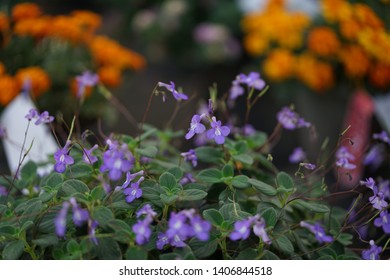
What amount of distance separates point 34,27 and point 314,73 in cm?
92

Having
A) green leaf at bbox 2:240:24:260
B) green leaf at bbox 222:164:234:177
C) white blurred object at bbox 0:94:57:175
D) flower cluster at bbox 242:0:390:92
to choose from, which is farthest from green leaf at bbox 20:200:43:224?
flower cluster at bbox 242:0:390:92

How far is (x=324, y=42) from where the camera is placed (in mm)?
1922

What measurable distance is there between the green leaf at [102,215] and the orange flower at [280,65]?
144 cm

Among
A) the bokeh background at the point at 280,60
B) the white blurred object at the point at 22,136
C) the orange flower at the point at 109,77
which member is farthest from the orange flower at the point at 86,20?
the white blurred object at the point at 22,136

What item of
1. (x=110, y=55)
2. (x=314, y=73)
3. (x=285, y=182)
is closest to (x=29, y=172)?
(x=285, y=182)

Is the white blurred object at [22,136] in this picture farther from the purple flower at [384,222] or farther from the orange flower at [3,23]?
the purple flower at [384,222]

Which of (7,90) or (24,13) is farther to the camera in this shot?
(24,13)

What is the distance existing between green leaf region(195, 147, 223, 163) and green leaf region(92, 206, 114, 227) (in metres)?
0.23

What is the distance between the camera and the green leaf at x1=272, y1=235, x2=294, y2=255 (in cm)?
68

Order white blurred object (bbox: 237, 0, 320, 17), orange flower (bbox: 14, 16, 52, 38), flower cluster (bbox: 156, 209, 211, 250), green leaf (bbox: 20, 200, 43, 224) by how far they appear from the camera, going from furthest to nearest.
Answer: white blurred object (bbox: 237, 0, 320, 17)
orange flower (bbox: 14, 16, 52, 38)
green leaf (bbox: 20, 200, 43, 224)
flower cluster (bbox: 156, 209, 211, 250)

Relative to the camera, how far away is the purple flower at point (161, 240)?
66 centimetres

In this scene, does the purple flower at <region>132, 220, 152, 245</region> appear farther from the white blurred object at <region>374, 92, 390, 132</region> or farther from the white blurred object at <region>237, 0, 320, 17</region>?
the white blurred object at <region>237, 0, 320, 17</region>

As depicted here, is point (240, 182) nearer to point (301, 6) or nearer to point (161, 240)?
point (161, 240)

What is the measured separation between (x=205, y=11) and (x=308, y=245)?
253cm
